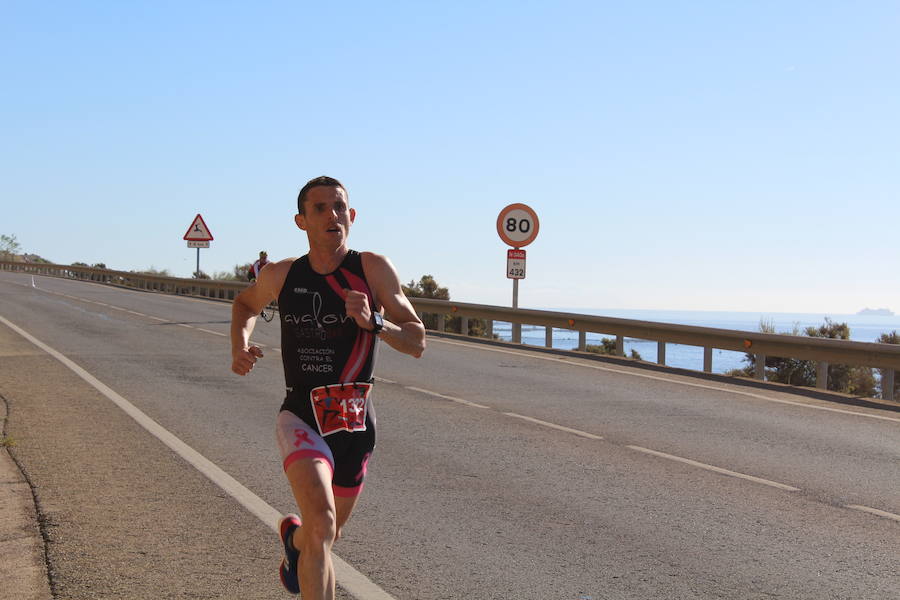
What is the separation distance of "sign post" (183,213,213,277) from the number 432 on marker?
21301mm

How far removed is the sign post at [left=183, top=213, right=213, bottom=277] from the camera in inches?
1620

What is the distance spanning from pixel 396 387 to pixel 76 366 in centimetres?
514

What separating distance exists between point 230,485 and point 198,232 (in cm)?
3512

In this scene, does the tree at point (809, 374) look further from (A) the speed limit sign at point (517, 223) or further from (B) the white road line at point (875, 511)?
(B) the white road line at point (875, 511)

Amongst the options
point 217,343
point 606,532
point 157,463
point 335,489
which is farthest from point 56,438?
point 217,343

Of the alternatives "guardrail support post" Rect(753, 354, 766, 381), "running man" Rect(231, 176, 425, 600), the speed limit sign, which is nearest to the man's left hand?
"running man" Rect(231, 176, 425, 600)

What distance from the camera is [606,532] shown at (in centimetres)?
642

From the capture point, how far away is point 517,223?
880 inches

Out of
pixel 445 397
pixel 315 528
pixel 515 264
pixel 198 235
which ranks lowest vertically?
pixel 445 397

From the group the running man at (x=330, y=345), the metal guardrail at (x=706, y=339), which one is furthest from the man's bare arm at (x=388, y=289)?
the metal guardrail at (x=706, y=339)

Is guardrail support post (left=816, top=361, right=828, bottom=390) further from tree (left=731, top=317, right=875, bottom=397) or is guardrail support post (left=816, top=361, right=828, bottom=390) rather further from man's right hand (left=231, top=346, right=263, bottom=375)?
man's right hand (left=231, top=346, right=263, bottom=375)

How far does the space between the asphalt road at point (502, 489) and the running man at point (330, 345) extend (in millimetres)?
1102

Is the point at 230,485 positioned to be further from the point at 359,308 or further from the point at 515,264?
the point at 515,264

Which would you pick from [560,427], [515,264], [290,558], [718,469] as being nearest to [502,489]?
[718,469]
